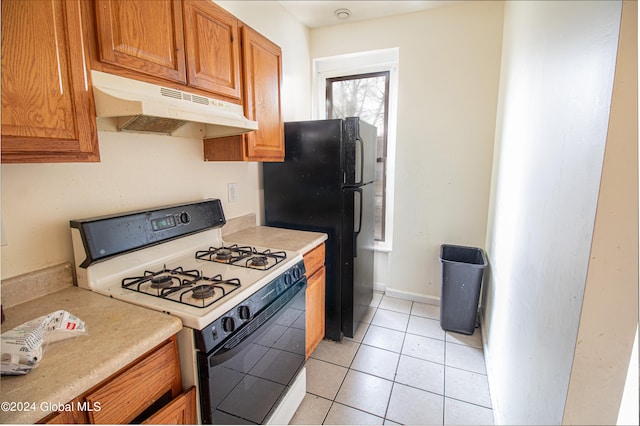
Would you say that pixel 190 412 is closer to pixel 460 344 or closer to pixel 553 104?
pixel 553 104

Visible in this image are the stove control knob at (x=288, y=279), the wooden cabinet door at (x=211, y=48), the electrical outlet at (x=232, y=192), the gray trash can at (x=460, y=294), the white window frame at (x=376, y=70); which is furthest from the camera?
the white window frame at (x=376, y=70)

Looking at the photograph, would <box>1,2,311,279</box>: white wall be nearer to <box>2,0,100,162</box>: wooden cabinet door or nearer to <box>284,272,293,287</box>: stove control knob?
<box>2,0,100,162</box>: wooden cabinet door

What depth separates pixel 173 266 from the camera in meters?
1.45

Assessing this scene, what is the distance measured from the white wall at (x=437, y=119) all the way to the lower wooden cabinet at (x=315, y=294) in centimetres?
113

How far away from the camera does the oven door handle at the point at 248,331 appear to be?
1036mm

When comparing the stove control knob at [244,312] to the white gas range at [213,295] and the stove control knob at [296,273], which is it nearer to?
the white gas range at [213,295]

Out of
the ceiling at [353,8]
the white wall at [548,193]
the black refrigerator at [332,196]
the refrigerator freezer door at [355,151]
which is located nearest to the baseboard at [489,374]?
the white wall at [548,193]

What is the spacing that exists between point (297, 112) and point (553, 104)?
80.8 inches

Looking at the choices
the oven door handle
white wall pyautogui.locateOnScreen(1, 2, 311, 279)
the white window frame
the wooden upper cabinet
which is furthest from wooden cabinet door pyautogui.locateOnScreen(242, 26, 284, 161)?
the white window frame

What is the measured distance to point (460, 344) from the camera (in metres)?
2.29

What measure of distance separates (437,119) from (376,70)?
Result: 30.9 inches

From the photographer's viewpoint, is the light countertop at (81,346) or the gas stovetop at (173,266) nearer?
the light countertop at (81,346)

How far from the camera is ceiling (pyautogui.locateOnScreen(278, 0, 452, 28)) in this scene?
2.40 m

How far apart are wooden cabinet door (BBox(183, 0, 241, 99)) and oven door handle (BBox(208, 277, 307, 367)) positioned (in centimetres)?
106
